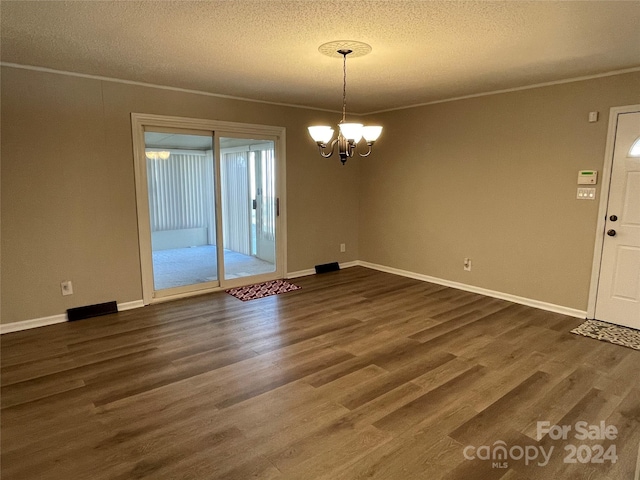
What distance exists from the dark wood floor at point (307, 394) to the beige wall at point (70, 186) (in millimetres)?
419

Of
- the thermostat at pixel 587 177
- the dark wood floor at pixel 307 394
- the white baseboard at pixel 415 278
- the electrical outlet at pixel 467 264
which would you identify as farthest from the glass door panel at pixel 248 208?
the thermostat at pixel 587 177

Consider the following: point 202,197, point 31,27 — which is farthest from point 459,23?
point 202,197

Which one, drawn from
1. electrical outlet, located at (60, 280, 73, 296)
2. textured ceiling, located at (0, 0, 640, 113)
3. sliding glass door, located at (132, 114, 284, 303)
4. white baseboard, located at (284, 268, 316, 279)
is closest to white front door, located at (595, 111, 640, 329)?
textured ceiling, located at (0, 0, 640, 113)

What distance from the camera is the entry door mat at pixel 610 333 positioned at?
3.47m

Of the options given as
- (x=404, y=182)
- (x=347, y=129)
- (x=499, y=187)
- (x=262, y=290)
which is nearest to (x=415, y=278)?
(x=404, y=182)

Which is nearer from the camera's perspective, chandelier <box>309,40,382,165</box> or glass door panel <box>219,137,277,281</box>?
chandelier <box>309,40,382,165</box>

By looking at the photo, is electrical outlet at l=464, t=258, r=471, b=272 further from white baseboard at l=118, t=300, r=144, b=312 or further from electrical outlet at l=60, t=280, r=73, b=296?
electrical outlet at l=60, t=280, r=73, b=296

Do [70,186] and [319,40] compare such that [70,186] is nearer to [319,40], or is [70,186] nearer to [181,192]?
[181,192]

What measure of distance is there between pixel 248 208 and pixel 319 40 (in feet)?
10.1

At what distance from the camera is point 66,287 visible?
12.9 ft

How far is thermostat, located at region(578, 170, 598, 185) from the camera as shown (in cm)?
385

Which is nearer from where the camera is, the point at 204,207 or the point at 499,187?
the point at 499,187

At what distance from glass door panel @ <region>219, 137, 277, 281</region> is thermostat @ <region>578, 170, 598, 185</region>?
369cm

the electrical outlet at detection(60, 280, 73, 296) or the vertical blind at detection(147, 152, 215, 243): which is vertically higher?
the vertical blind at detection(147, 152, 215, 243)
